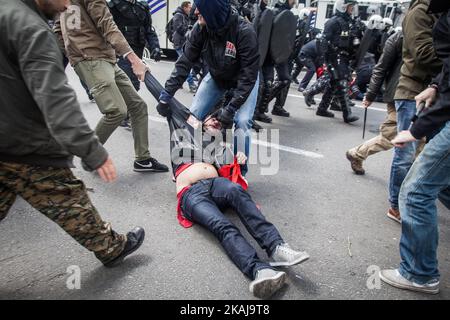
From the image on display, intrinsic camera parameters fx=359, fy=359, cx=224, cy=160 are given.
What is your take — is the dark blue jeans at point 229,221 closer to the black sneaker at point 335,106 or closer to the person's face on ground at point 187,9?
the black sneaker at point 335,106

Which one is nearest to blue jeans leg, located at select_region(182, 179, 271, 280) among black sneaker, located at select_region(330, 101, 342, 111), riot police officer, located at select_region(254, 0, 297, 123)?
riot police officer, located at select_region(254, 0, 297, 123)

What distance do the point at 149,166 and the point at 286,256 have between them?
200cm

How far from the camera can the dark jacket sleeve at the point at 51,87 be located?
149 centimetres

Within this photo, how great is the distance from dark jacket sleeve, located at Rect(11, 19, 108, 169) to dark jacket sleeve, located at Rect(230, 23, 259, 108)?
1750 mm

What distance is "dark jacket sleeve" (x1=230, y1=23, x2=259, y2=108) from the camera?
3.07 m

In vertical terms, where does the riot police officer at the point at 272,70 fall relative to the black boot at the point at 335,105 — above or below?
above

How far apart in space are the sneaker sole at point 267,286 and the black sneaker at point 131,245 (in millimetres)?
797

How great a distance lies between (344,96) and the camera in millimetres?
6105

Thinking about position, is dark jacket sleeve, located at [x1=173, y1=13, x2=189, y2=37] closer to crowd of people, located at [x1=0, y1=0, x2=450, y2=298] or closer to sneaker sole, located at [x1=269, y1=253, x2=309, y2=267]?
crowd of people, located at [x1=0, y1=0, x2=450, y2=298]

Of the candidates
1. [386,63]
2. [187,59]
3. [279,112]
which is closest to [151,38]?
[187,59]

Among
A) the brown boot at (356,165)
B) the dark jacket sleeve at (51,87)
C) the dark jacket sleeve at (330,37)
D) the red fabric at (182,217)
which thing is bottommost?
the brown boot at (356,165)

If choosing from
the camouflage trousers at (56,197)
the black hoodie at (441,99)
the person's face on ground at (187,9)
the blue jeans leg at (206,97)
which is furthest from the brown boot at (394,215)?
the person's face on ground at (187,9)

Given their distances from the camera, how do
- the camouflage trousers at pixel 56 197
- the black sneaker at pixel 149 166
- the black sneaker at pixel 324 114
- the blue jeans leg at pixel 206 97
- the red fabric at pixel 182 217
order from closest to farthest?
the camouflage trousers at pixel 56 197 → the red fabric at pixel 182 217 → the blue jeans leg at pixel 206 97 → the black sneaker at pixel 149 166 → the black sneaker at pixel 324 114
